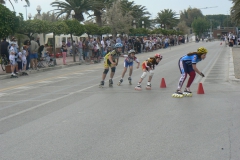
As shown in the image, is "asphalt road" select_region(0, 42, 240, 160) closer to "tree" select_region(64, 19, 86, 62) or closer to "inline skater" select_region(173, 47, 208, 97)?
"inline skater" select_region(173, 47, 208, 97)

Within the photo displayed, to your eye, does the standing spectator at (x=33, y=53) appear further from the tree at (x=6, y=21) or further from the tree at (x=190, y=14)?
the tree at (x=190, y=14)

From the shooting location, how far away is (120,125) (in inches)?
339

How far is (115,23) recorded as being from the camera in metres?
54.5

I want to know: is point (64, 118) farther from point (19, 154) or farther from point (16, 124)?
point (19, 154)

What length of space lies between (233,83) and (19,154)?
36.2 ft

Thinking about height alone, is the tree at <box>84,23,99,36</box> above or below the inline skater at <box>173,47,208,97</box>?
above

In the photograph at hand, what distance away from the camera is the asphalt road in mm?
6598

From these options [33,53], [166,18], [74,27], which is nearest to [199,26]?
[166,18]

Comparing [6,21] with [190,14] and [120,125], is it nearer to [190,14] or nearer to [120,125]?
[120,125]

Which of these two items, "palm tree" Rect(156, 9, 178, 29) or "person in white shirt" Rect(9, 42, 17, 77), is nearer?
"person in white shirt" Rect(9, 42, 17, 77)

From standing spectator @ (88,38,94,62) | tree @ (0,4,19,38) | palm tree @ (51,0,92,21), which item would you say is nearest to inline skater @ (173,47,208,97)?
tree @ (0,4,19,38)

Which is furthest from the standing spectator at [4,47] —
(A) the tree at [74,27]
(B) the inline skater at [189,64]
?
(B) the inline skater at [189,64]

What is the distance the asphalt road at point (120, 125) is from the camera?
21.6 ft

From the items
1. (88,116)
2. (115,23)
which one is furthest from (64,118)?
(115,23)
